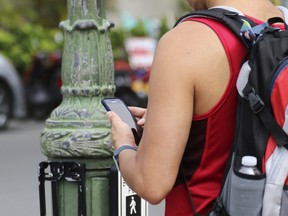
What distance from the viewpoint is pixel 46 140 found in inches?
135

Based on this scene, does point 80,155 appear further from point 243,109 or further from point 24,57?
point 24,57

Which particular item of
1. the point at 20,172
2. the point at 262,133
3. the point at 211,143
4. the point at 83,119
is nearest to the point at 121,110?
the point at 211,143

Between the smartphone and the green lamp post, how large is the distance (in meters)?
0.81

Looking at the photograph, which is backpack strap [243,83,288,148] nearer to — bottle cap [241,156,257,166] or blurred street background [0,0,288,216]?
bottle cap [241,156,257,166]

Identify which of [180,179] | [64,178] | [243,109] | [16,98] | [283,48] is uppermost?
[283,48]

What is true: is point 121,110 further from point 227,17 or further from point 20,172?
point 20,172

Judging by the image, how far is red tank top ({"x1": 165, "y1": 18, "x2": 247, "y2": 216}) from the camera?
2129mm

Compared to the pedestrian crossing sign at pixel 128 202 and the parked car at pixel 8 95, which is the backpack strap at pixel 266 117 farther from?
the parked car at pixel 8 95

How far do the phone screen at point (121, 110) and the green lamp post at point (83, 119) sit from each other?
800mm

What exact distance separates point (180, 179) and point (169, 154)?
6.3 inches

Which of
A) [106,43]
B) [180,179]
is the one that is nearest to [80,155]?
[106,43]

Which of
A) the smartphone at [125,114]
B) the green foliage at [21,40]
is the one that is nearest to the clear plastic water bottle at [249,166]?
the smartphone at [125,114]

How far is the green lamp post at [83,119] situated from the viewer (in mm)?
3352

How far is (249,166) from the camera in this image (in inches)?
79.1
